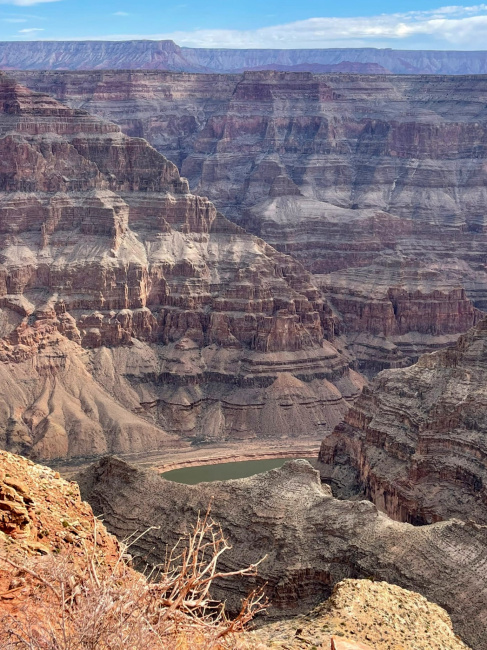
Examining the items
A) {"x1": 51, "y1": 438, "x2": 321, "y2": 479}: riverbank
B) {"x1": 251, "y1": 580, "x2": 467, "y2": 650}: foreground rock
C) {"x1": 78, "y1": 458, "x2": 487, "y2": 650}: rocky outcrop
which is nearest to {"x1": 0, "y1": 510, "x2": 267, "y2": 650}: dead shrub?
{"x1": 251, "y1": 580, "x2": 467, "y2": 650}: foreground rock

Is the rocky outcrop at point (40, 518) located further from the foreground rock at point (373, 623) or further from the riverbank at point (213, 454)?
the riverbank at point (213, 454)

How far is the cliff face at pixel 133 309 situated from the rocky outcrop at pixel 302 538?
50865 mm

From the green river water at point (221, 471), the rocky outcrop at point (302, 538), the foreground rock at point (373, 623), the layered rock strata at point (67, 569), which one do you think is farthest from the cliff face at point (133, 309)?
the layered rock strata at point (67, 569)

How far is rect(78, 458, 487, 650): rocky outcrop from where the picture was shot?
2335 inches

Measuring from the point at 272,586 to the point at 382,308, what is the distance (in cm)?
9732

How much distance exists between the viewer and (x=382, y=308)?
156750 mm

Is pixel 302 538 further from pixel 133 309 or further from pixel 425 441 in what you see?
pixel 133 309

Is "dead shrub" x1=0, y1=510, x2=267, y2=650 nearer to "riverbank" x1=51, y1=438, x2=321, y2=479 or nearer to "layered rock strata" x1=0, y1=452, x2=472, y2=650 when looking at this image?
"layered rock strata" x1=0, y1=452, x2=472, y2=650

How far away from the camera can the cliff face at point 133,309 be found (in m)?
129

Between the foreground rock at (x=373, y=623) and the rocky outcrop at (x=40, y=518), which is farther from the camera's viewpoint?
the foreground rock at (x=373, y=623)

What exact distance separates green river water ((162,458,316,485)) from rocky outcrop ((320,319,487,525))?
43.8ft

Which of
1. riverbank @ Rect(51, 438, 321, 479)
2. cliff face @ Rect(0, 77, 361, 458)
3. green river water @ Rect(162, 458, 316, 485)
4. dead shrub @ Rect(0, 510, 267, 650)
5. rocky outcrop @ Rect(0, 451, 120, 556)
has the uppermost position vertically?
dead shrub @ Rect(0, 510, 267, 650)

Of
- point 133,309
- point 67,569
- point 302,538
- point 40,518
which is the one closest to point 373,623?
point 40,518

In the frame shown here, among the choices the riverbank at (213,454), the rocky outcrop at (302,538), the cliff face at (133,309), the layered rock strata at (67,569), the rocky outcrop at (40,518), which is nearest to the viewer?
the layered rock strata at (67,569)
